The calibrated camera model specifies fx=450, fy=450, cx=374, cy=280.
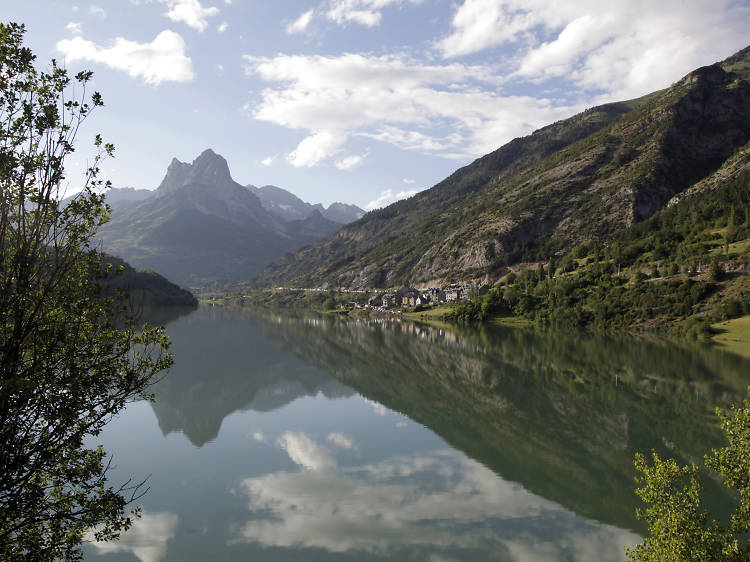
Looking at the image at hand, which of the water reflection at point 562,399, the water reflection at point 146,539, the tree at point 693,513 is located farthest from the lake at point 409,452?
the tree at point 693,513

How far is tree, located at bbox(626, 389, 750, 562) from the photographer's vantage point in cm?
1112

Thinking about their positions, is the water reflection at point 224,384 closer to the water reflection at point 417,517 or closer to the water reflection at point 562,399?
the water reflection at point 562,399

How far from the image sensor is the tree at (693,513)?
438 inches

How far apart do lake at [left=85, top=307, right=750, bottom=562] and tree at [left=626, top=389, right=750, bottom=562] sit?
313 inches

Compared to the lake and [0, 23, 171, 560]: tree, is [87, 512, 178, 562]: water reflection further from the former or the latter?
[0, 23, 171, 560]: tree

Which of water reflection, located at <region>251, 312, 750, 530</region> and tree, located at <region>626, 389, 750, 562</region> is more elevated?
tree, located at <region>626, 389, 750, 562</region>

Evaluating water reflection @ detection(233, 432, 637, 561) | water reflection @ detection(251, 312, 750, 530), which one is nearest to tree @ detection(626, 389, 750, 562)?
water reflection @ detection(233, 432, 637, 561)

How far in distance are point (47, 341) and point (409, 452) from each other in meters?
25.9

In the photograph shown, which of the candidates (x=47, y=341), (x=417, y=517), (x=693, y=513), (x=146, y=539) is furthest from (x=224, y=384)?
(x=693, y=513)

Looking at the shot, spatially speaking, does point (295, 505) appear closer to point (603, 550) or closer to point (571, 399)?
point (603, 550)

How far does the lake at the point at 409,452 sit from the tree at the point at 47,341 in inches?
347

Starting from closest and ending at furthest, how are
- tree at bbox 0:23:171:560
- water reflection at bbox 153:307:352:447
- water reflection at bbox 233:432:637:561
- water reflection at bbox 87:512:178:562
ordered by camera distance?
tree at bbox 0:23:171:560 → water reflection at bbox 87:512:178:562 → water reflection at bbox 233:432:637:561 → water reflection at bbox 153:307:352:447

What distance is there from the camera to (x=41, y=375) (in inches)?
423

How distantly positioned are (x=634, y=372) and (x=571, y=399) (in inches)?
758
